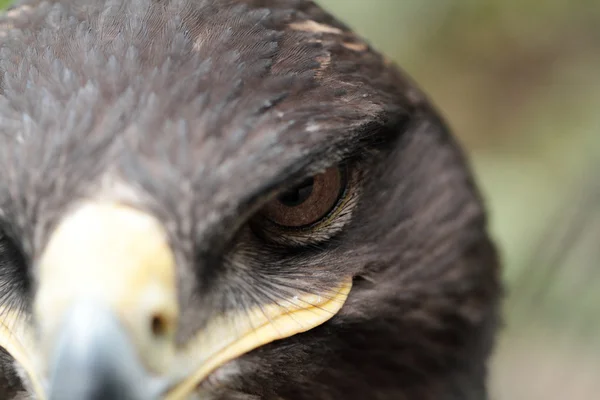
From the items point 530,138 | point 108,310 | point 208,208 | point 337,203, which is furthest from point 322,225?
point 530,138

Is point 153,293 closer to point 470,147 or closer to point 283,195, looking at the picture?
point 283,195

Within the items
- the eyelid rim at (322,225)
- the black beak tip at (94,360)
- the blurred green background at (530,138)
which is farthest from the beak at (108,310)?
the blurred green background at (530,138)

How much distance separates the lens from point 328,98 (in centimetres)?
148

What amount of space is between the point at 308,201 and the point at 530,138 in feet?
10.4

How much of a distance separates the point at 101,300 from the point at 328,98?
1.73 ft

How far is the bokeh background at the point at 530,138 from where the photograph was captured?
11.8 feet

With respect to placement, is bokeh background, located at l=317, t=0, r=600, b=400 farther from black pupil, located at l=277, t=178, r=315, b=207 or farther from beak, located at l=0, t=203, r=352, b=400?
beak, located at l=0, t=203, r=352, b=400

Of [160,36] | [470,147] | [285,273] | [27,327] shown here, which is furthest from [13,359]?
[470,147]

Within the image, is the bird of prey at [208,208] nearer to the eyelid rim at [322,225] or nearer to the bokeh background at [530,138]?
the eyelid rim at [322,225]

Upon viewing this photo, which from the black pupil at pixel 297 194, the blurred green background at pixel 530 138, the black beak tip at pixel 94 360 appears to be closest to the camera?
the black beak tip at pixel 94 360

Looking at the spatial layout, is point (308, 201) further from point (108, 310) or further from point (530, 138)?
point (530, 138)

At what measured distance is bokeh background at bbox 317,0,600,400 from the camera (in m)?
3.58

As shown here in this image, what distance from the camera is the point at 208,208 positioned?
1294 millimetres

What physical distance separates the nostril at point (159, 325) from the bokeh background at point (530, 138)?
79.4 inches
